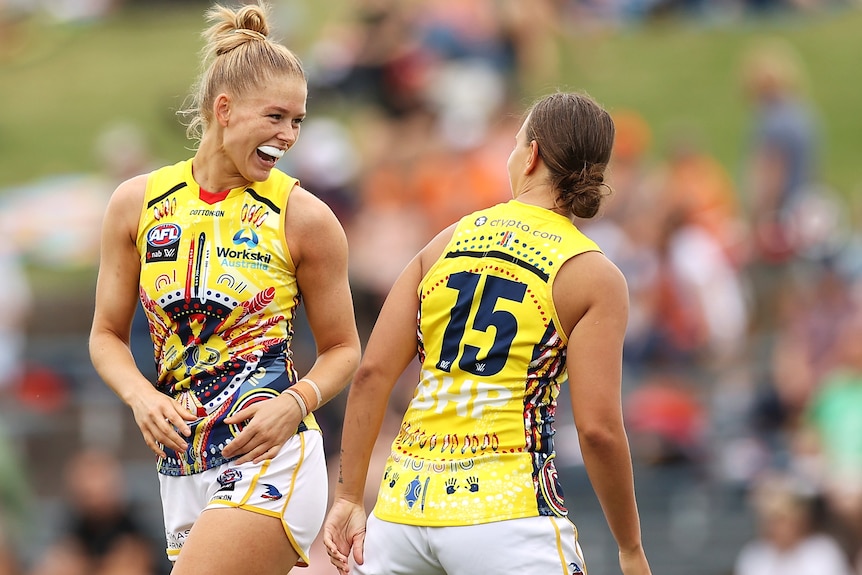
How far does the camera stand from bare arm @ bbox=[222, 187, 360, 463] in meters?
3.62

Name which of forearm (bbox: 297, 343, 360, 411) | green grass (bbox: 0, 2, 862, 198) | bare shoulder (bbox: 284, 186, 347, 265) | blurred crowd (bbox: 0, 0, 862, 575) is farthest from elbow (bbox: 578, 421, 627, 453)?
green grass (bbox: 0, 2, 862, 198)

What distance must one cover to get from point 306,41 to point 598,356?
15.2 meters

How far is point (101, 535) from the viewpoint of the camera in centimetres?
888

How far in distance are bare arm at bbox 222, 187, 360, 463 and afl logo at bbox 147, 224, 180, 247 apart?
0.98ft

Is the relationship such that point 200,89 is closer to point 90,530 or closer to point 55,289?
point 90,530

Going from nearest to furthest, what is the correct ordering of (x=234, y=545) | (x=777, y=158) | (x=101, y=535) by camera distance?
(x=234, y=545), (x=101, y=535), (x=777, y=158)

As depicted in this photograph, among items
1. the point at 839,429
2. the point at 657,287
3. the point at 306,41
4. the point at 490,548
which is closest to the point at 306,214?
the point at 490,548

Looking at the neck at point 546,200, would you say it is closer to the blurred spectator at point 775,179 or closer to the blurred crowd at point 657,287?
the blurred crowd at point 657,287

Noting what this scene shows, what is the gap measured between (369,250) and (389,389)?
6.81 metres

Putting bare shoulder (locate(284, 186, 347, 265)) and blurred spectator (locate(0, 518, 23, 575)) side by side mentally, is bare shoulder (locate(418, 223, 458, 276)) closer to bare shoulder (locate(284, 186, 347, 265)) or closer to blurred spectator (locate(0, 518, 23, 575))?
bare shoulder (locate(284, 186, 347, 265))

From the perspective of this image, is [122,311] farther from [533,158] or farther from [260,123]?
[533,158]

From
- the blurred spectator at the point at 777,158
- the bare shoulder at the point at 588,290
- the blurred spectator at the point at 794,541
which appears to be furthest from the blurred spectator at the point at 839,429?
the bare shoulder at the point at 588,290

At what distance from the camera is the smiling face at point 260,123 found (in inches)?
144

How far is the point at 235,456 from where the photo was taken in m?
3.64
